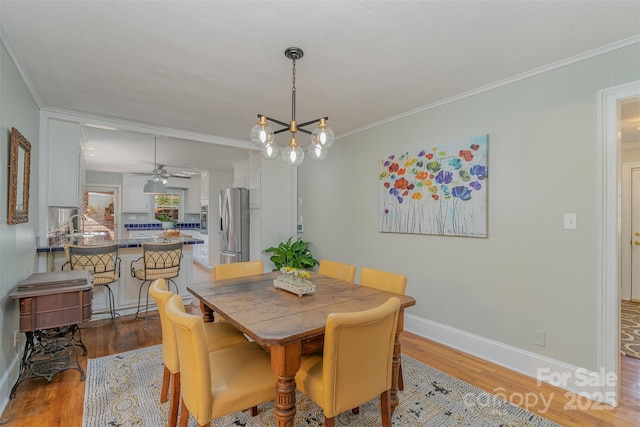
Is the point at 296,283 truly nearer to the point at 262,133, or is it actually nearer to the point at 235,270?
the point at 235,270

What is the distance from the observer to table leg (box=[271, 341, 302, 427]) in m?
1.43

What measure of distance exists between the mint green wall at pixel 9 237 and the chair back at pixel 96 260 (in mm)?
354

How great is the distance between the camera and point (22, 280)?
2.52m

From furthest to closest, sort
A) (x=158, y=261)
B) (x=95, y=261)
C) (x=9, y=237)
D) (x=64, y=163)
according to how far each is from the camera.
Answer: (x=158, y=261) → (x=64, y=163) → (x=95, y=261) → (x=9, y=237)

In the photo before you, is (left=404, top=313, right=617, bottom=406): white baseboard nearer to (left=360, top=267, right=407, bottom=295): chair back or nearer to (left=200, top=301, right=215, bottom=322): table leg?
(left=360, top=267, right=407, bottom=295): chair back

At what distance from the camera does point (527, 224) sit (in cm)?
251

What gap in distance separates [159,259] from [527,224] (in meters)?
3.80

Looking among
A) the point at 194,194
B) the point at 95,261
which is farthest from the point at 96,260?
the point at 194,194

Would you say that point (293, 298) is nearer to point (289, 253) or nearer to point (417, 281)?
point (417, 281)

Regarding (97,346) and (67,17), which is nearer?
(67,17)

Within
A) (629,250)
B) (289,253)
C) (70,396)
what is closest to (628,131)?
(629,250)

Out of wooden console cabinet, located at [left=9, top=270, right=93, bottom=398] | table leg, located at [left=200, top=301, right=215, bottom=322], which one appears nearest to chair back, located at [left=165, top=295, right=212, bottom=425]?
table leg, located at [left=200, top=301, right=215, bottom=322]

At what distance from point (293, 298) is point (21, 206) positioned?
7.56 ft

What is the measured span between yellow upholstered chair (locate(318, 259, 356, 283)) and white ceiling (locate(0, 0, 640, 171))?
5.26 feet
